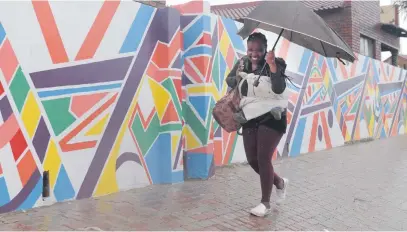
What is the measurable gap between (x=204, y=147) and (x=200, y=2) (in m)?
1.90

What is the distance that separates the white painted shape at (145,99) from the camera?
17.5 feet

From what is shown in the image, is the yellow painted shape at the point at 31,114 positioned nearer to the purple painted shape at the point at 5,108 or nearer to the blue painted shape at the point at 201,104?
the purple painted shape at the point at 5,108

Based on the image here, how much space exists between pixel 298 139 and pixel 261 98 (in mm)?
4628

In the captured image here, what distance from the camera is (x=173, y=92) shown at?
18.3ft

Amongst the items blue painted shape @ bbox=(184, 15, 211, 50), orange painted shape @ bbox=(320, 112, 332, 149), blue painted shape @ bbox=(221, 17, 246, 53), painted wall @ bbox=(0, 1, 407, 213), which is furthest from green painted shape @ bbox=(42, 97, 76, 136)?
orange painted shape @ bbox=(320, 112, 332, 149)

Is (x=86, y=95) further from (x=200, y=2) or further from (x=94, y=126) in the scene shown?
(x=200, y=2)

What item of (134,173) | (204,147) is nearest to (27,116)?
(134,173)

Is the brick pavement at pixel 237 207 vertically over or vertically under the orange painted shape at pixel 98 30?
under

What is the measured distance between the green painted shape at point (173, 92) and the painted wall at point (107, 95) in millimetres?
12

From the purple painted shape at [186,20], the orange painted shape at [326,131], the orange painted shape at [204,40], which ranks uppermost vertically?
the purple painted shape at [186,20]

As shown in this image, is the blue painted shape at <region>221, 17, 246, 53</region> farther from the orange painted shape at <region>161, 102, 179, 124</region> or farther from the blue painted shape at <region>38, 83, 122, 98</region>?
the blue painted shape at <region>38, 83, 122, 98</region>

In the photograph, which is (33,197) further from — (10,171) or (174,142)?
(174,142)

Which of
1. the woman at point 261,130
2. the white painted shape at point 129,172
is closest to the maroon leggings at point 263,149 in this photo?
the woman at point 261,130

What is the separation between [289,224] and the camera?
4270mm
